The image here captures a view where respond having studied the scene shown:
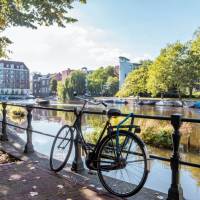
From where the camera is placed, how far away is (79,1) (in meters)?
8.30

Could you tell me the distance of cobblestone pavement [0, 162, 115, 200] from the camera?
11.3ft

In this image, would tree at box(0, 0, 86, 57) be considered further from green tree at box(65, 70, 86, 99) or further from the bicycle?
green tree at box(65, 70, 86, 99)

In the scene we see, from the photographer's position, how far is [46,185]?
386 cm

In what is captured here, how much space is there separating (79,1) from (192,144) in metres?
7.38

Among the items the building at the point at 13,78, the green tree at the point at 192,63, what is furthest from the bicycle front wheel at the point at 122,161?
the building at the point at 13,78

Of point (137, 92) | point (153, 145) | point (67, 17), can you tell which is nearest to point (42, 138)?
point (153, 145)

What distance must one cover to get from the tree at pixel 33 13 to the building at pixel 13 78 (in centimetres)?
9566

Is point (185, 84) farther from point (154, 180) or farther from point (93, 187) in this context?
point (93, 187)

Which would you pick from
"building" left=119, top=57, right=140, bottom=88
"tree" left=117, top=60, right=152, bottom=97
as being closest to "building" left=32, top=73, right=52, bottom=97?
"building" left=119, top=57, right=140, bottom=88

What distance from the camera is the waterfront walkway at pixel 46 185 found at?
3.45m

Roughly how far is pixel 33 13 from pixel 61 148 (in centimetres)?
536

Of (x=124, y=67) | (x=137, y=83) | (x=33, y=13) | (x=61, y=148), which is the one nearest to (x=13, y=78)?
(x=124, y=67)

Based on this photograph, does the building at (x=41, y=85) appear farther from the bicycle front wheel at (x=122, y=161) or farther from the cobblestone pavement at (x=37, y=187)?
the bicycle front wheel at (x=122, y=161)

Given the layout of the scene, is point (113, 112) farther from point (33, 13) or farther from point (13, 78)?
point (13, 78)
